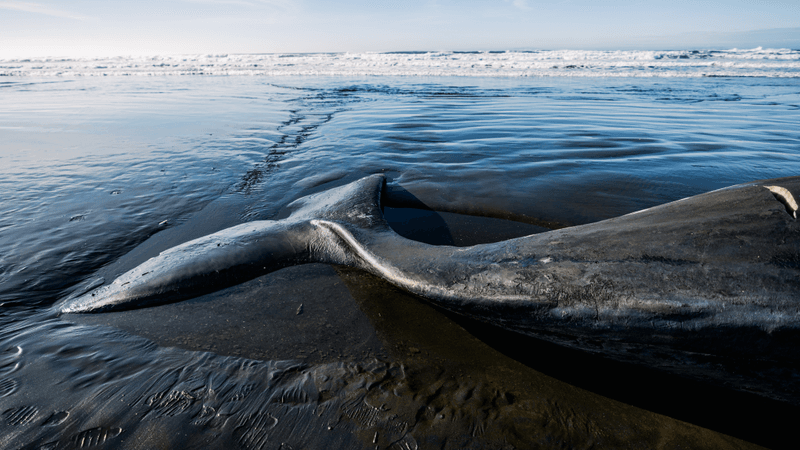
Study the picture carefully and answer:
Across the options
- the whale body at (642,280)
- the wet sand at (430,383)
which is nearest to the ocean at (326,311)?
the wet sand at (430,383)

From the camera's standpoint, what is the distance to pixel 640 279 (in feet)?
4.64

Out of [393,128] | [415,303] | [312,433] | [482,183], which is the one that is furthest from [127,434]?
[393,128]

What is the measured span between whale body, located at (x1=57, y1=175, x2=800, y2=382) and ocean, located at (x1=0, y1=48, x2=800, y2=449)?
0.85 ft

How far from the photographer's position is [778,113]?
8.05 m

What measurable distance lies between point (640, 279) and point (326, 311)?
1.48 m

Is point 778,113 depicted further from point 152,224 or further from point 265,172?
point 152,224

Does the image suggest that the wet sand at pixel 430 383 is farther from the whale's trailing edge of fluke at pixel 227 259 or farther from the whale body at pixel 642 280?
the whale body at pixel 642 280

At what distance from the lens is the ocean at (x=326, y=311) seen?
147 cm

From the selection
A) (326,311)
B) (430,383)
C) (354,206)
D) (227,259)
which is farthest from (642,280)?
(227,259)

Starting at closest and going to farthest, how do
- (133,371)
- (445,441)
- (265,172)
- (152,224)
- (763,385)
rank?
(763,385)
(445,441)
(133,371)
(152,224)
(265,172)

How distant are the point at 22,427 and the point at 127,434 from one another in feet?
1.31

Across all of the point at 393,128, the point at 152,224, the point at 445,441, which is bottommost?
the point at 445,441

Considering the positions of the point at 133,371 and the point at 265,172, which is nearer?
the point at 133,371

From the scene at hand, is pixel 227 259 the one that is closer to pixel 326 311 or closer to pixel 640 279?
pixel 326 311
